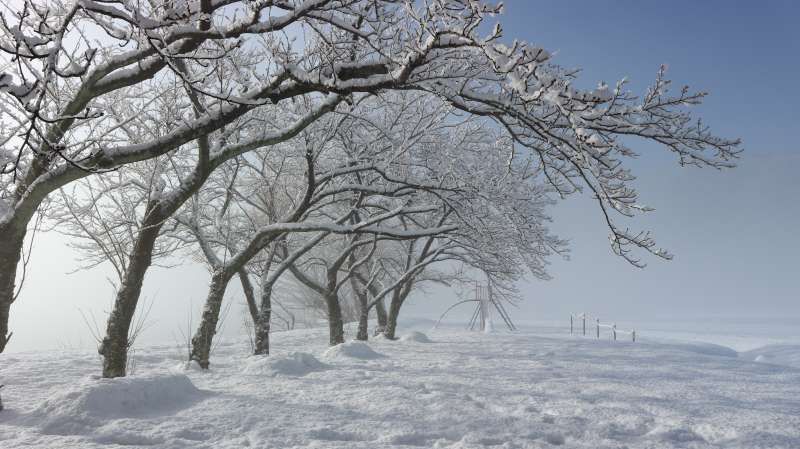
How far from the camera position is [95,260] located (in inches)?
504

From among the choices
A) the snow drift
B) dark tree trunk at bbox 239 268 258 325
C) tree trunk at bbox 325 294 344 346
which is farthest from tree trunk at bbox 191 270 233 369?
tree trunk at bbox 325 294 344 346

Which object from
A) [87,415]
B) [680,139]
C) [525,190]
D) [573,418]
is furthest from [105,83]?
[525,190]

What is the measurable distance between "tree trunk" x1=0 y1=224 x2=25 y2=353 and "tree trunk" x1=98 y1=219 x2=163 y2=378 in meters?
1.58

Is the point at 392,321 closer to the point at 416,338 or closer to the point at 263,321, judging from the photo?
the point at 416,338

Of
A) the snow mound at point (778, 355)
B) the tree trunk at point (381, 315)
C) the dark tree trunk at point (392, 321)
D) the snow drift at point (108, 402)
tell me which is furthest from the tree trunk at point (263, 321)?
the snow mound at point (778, 355)

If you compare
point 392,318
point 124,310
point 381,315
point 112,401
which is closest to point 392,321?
point 392,318

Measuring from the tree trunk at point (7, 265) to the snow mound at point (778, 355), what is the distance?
18.9 meters

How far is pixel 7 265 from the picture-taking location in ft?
17.0

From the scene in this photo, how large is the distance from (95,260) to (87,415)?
1021cm

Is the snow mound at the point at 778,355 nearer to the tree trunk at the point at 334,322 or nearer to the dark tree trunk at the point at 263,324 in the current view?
the tree trunk at the point at 334,322

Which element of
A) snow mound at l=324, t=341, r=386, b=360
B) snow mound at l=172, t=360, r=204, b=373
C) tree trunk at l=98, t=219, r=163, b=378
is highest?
tree trunk at l=98, t=219, r=163, b=378

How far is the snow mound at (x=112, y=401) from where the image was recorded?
4.12 meters

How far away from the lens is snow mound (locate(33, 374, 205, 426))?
4125 millimetres

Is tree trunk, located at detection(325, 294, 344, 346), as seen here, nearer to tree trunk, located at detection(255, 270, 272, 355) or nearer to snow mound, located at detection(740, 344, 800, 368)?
tree trunk, located at detection(255, 270, 272, 355)
